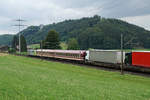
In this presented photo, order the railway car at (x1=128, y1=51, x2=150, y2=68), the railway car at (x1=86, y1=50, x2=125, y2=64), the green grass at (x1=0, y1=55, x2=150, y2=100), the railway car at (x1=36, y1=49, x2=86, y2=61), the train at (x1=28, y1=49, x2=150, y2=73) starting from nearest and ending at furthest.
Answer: the green grass at (x1=0, y1=55, x2=150, y2=100) → the railway car at (x1=128, y1=51, x2=150, y2=68) → the train at (x1=28, y1=49, x2=150, y2=73) → the railway car at (x1=86, y1=50, x2=125, y2=64) → the railway car at (x1=36, y1=49, x2=86, y2=61)

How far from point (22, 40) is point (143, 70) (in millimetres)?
109832

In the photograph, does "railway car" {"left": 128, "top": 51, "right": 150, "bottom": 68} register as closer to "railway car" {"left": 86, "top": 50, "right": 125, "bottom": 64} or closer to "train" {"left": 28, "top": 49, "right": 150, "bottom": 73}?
"train" {"left": 28, "top": 49, "right": 150, "bottom": 73}

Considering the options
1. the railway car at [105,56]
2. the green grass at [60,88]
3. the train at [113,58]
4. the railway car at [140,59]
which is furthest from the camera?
the railway car at [105,56]

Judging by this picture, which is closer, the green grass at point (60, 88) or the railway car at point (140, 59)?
the green grass at point (60, 88)

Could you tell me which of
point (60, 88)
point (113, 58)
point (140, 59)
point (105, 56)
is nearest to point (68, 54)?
point (105, 56)

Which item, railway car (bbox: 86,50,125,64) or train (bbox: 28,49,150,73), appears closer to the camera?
train (bbox: 28,49,150,73)

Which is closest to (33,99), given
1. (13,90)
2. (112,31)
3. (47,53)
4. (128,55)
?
(13,90)

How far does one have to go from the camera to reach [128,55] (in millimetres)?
30188

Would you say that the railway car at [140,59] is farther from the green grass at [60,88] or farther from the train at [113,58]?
the green grass at [60,88]

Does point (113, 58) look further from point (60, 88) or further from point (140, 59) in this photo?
point (60, 88)

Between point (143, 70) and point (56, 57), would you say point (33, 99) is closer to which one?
point (143, 70)

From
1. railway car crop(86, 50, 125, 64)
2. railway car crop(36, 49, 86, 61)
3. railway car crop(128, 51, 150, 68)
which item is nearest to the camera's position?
railway car crop(128, 51, 150, 68)

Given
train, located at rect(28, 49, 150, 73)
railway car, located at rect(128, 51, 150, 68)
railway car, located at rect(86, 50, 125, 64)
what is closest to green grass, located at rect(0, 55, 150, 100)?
railway car, located at rect(128, 51, 150, 68)

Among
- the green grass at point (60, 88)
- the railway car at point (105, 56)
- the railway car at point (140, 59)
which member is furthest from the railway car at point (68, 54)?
the green grass at point (60, 88)
